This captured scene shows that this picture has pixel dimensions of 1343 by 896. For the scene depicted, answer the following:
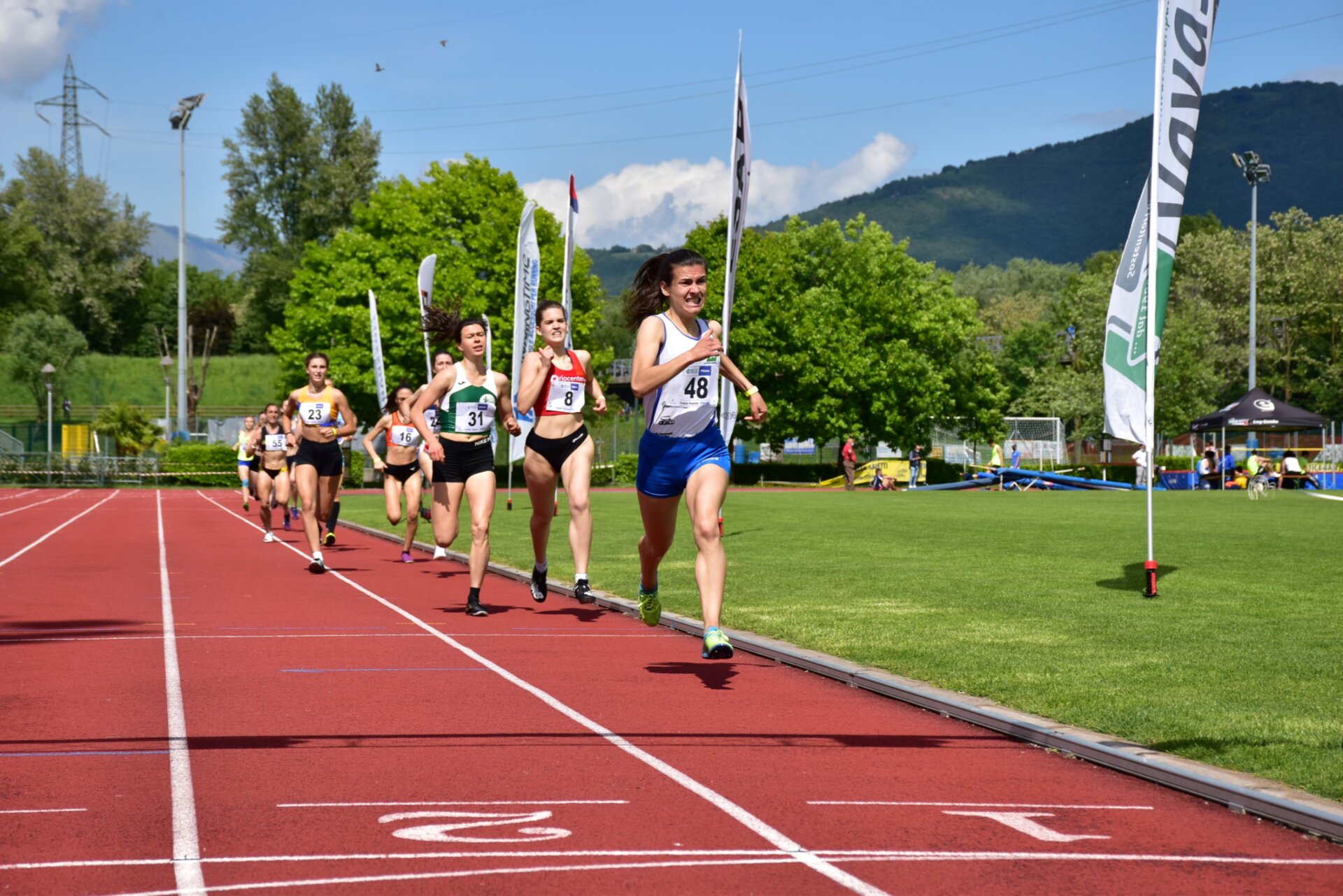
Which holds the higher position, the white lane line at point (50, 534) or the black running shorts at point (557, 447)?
the black running shorts at point (557, 447)

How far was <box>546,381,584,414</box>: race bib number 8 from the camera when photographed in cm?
1079

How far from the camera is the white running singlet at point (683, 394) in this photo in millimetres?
7766

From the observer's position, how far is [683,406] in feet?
25.6

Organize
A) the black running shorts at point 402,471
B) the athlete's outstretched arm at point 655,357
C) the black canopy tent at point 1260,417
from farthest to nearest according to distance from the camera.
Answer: the black canopy tent at point 1260,417 < the black running shorts at point 402,471 < the athlete's outstretched arm at point 655,357

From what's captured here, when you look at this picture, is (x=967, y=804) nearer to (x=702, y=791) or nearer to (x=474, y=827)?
(x=702, y=791)

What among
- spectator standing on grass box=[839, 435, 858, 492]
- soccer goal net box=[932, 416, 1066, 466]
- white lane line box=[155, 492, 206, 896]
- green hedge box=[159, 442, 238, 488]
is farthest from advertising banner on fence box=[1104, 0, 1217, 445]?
soccer goal net box=[932, 416, 1066, 466]

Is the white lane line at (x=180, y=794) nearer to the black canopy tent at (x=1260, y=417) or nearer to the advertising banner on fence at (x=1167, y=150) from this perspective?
the advertising banner on fence at (x=1167, y=150)

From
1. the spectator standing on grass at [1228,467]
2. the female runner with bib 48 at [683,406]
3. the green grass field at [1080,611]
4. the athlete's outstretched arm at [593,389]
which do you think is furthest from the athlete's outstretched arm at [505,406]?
the spectator standing on grass at [1228,467]

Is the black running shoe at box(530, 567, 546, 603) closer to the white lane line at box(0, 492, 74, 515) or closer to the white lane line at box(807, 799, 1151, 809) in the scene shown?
the white lane line at box(807, 799, 1151, 809)

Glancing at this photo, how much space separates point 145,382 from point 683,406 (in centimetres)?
8378

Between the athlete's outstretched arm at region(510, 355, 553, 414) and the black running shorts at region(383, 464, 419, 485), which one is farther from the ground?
the athlete's outstretched arm at region(510, 355, 553, 414)

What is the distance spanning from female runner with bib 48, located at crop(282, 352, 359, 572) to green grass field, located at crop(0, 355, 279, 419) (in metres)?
68.0

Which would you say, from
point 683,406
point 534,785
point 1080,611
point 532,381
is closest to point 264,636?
point 532,381

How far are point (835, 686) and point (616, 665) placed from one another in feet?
4.65
